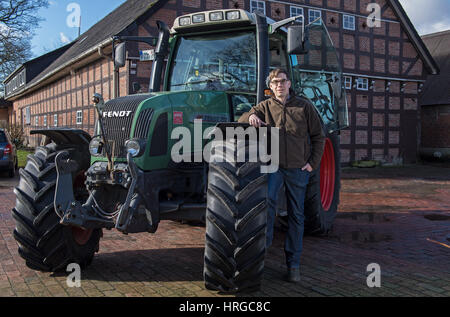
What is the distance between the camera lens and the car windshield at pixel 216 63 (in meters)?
5.19

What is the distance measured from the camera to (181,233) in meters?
6.67

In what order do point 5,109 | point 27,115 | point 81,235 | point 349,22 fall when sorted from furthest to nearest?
1. point 5,109
2. point 27,115
3. point 349,22
4. point 81,235

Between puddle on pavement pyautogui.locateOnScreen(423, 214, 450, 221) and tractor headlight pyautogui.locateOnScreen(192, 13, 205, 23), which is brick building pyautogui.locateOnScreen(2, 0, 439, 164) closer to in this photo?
puddle on pavement pyautogui.locateOnScreen(423, 214, 450, 221)

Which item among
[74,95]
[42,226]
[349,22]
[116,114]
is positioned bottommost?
[42,226]

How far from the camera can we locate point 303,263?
506 centimetres

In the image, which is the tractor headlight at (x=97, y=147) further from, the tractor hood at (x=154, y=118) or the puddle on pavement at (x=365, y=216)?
the puddle on pavement at (x=365, y=216)

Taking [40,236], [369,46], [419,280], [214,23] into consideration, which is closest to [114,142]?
[40,236]

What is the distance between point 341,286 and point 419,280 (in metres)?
0.84

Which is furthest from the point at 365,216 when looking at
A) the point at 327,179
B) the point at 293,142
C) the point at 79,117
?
the point at 79,117

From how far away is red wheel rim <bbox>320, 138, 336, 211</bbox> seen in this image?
21.9ft

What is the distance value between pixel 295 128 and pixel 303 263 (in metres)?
1.63

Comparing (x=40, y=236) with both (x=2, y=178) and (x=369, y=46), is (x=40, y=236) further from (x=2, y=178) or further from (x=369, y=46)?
(x=369, y=46)

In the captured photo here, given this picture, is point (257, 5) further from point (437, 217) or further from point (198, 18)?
point (198, 18)

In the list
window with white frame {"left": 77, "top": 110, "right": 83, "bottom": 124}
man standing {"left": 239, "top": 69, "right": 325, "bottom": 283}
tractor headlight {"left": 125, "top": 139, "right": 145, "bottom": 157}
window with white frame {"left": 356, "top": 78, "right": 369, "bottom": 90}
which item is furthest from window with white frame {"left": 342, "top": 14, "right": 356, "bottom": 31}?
tractor headlight {"left": 125, "top": 139, "right": 145, "bottom": 157}
